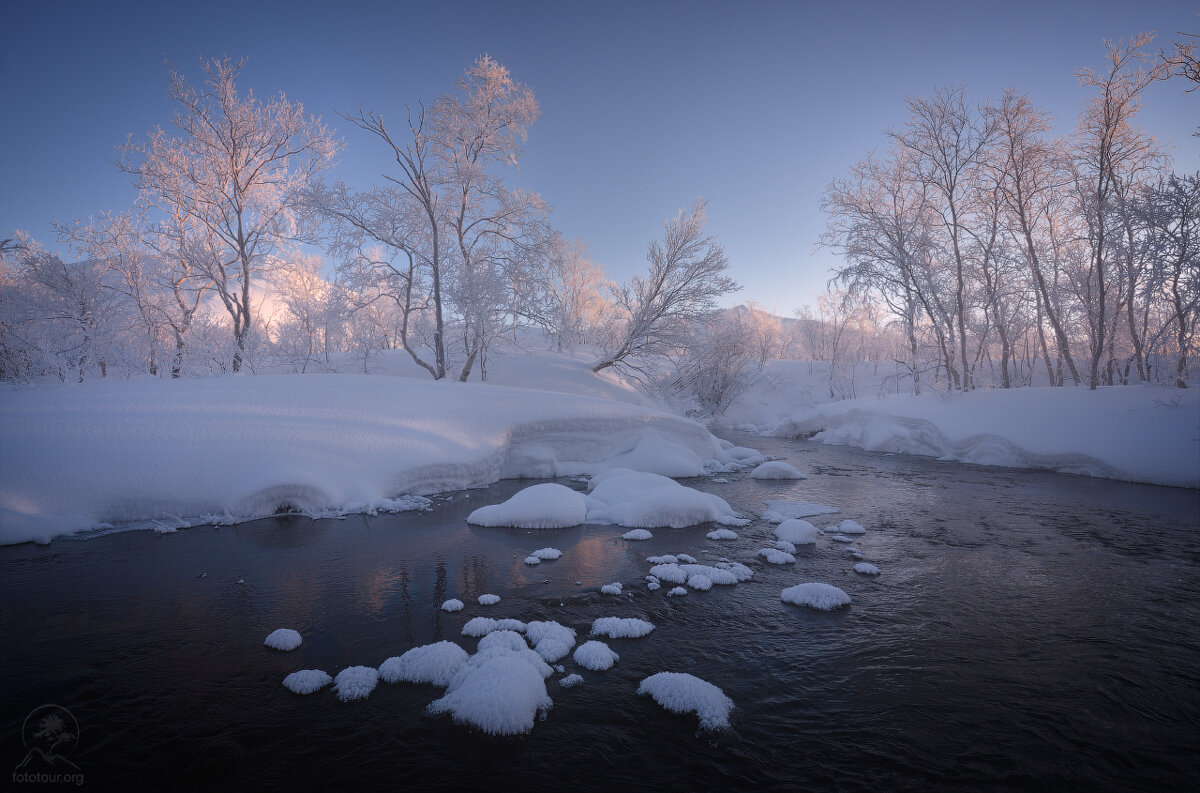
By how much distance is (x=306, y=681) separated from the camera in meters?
3.48

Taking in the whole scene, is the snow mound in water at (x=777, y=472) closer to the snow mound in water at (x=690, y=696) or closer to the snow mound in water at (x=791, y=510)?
the snow mound in water at (x=791, y=510)

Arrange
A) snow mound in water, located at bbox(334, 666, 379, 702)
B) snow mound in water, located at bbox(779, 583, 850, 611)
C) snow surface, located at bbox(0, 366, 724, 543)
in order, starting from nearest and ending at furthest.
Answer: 1. snow mound in water, located at bbox(334, 666, 379, 702)
2. snow mound in water, located at bbox(779, 583, 850, 611)
3. snow surface, located at bbox(0, 366, 724, 543)

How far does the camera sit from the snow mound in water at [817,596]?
4883mm

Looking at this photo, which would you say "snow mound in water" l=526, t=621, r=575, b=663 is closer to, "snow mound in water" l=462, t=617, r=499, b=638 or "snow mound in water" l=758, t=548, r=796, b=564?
"snow mound in water" l=462, t=617, r=499, b=638

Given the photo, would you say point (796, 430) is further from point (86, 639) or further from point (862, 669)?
point (86, 639)

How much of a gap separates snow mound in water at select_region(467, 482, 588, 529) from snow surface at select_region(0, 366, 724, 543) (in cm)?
191

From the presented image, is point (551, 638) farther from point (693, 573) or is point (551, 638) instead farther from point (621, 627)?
point (693, 573)

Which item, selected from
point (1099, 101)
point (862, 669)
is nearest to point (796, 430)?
point (1099, 101)

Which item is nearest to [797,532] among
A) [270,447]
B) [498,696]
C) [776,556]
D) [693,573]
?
[776,556]

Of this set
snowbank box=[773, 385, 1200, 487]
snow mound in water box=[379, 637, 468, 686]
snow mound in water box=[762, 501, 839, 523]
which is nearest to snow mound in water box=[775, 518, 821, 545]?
snow mound in water box=[762, 501, 839, 523]

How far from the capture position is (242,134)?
50.8 feet

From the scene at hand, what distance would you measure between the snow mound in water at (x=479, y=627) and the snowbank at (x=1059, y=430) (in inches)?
602

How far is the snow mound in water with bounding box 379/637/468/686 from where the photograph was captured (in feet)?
11.7

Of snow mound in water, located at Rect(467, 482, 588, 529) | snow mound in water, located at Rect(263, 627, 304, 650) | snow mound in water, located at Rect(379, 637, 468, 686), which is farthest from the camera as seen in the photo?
snow mound in water, located at Rect(467, 482, 588, 529)
